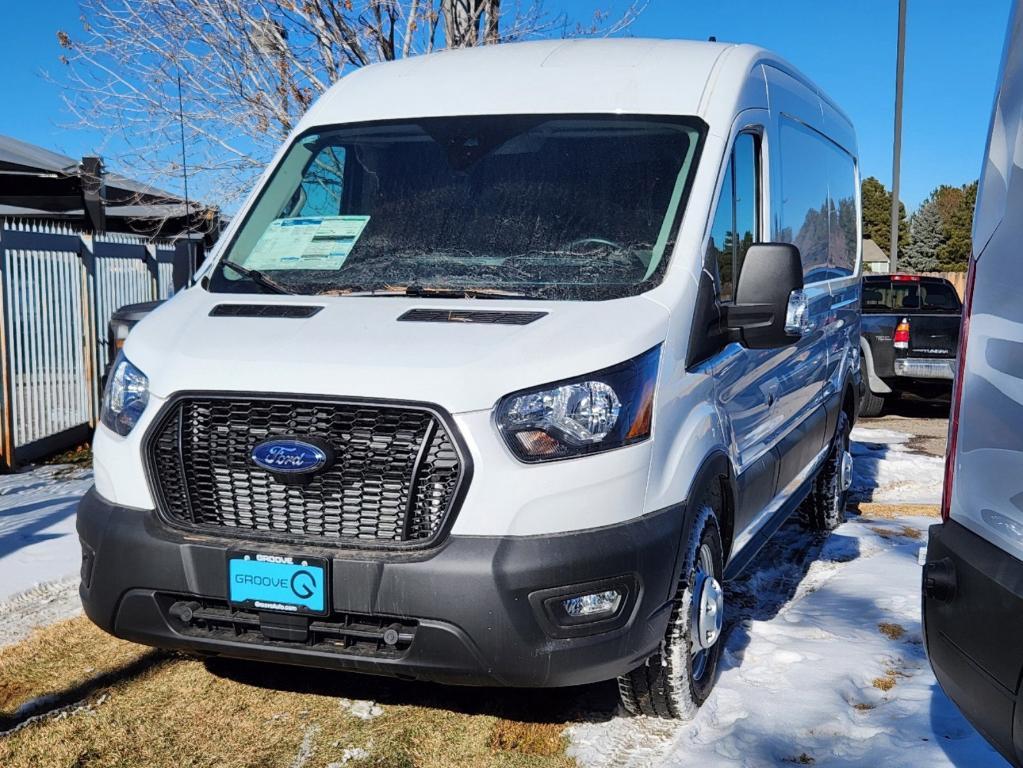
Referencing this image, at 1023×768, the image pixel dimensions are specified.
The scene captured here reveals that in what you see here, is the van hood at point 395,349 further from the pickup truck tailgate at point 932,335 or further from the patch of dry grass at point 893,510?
the pickup truck tailgate at point 932,335

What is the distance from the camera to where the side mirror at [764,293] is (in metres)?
3.79

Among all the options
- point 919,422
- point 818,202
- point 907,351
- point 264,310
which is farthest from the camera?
point 919,422

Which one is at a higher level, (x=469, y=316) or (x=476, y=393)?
(x=469, y=316)

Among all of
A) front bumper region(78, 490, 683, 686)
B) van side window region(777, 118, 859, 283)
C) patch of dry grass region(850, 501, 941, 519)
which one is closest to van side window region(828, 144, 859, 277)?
van side window region(777, 118, 859, 283)

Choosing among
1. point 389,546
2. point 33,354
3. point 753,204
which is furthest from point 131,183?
point 389,546

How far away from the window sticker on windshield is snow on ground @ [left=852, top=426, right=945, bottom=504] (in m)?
5.54

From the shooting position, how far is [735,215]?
Answer: 4.29m

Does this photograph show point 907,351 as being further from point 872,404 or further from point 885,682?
point 885,682

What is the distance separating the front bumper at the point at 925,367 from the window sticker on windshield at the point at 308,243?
32.6ft

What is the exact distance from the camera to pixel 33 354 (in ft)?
29.4

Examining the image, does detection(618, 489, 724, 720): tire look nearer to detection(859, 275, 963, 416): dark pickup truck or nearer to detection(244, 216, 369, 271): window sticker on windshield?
detection(244, 216, 369, 271): window sticker on windshield

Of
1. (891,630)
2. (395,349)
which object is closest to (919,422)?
(891,630)

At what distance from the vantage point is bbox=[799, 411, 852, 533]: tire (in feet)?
22.9

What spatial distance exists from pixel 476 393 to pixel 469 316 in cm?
44
